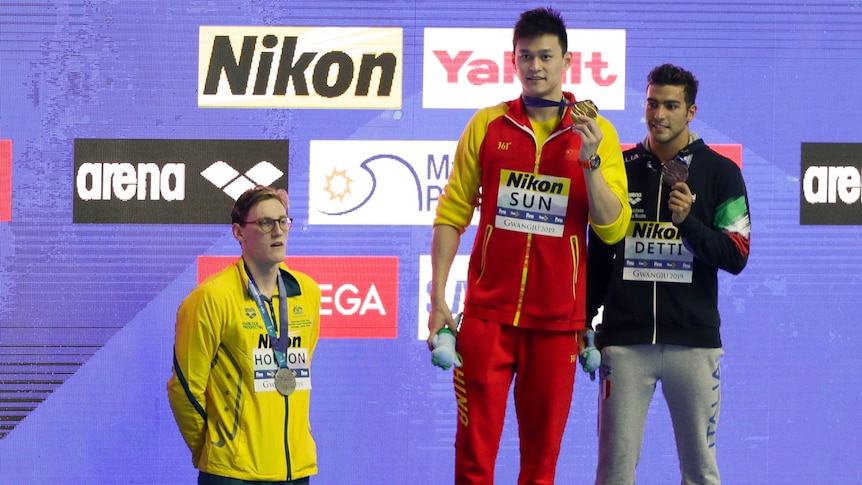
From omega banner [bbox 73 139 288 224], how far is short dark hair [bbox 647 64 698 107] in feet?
5.73

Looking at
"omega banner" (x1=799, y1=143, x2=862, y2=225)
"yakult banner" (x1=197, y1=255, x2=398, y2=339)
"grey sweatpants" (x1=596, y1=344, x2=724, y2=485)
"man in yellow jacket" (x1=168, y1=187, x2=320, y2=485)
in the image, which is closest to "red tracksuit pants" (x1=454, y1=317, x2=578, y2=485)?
"grey sweatpants" (x1=596, y1=344, x2=724, y2=485)

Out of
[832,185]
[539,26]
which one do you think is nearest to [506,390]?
[539,26]

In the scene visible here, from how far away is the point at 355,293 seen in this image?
168 inches

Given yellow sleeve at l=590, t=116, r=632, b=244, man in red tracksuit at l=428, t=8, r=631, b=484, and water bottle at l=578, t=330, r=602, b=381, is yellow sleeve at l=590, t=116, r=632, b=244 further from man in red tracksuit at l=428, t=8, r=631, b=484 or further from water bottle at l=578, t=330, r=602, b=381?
water bottle at l=578, t=330, r=602, b=381

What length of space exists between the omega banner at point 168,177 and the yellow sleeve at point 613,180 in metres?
1.82

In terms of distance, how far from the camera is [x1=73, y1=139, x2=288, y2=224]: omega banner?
4.25 meters

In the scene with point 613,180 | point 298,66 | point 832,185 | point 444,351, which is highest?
point 298,66

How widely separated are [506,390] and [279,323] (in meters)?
0.64

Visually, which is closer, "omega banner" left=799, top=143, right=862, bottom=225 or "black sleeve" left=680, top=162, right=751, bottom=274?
"black sleeve" left=680, top=162, right=751, bottom=274

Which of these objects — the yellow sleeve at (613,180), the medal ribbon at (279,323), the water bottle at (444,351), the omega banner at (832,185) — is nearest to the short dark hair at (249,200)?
the medal ribbon at (279,323)

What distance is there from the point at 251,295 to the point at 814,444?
2.67 meters

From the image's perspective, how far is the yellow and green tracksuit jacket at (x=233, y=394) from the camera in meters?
2.64

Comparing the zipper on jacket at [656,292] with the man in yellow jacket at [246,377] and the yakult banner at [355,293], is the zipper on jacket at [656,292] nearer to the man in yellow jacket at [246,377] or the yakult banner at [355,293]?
the man in yellow jacket at [246,377]

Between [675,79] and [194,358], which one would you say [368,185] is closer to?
[675,79]
